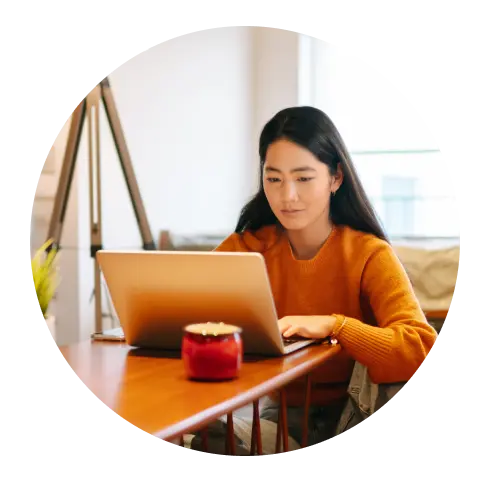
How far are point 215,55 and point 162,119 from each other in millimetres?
382

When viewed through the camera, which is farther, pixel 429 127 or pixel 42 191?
pixel 42 191

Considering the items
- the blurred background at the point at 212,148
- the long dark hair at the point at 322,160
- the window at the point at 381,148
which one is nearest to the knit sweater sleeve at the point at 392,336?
the long dark hair at the point at 322,160

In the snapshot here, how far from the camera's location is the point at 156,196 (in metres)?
2.41

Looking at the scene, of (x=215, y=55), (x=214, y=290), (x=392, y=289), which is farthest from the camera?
(x=215, y=55)

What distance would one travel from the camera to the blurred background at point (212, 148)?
2.18 metres

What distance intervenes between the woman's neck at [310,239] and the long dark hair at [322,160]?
3cm

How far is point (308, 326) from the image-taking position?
0.85m

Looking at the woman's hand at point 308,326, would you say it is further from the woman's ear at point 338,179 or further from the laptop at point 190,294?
the woman's ear at point 338,179

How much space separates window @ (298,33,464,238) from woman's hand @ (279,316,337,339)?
1391mm

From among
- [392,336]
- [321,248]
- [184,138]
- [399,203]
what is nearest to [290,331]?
[392,336]

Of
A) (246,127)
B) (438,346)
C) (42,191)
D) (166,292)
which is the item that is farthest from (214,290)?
(246,127)

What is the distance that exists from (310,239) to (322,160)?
0.43 ft

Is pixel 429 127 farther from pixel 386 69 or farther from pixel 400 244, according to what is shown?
pixel 400 244

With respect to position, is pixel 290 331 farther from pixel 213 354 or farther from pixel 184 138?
pixel 184 138
